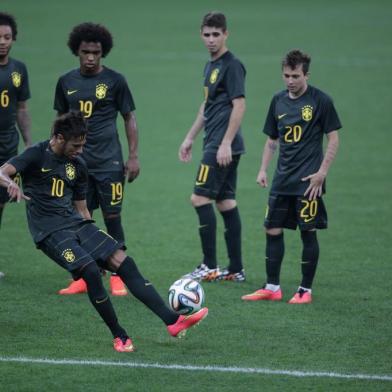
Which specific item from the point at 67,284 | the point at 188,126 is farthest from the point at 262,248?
the point at 188,126

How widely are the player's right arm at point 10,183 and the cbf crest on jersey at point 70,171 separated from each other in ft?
1.43

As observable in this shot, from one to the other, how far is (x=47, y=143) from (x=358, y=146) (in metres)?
11.4

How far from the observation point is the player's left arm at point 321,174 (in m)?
9.16

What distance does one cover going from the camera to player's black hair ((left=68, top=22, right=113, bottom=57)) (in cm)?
948

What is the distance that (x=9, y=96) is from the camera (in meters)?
10.4

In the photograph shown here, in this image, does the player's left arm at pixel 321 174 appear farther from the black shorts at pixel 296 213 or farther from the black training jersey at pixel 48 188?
the black training jersey at pixel 48 188

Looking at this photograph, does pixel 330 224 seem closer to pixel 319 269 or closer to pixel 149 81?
pixel 319 269

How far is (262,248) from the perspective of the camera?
39.2 feet

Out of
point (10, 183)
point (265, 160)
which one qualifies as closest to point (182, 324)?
point (10, 183)

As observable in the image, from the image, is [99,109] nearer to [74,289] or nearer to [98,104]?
[98,104]

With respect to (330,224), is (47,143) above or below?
above

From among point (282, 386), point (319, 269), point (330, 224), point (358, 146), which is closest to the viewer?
point (282, 386)

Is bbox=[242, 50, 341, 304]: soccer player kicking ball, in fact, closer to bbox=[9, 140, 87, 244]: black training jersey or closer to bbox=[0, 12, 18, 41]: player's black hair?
bbox=[9, 140, 87, 244]: black training jersey

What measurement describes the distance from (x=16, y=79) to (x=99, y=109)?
1.24m
